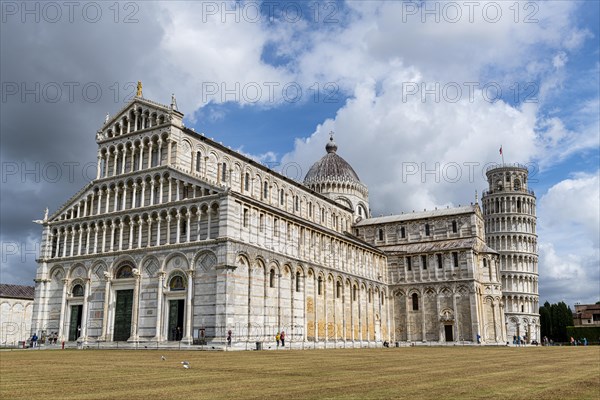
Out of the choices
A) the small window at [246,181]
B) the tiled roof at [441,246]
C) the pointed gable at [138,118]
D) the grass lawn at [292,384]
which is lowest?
the grass lawn at [292,384]

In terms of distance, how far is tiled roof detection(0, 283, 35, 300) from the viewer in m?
76.9

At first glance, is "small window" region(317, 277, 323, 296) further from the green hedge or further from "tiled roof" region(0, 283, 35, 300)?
the green hedge

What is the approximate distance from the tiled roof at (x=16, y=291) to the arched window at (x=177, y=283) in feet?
143

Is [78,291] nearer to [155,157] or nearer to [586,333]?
[155,157]

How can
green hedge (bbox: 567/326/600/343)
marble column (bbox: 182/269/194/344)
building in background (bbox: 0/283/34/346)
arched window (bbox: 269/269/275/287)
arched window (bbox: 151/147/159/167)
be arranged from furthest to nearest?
green hedge (bbox: 567/326/600/343), building in background (bbox: 0/283/34/346), arched window (bbox: 151/147/159/167), arched window (bbox: 269/269/275/287), marble column (bbox: 182/269/194/344)

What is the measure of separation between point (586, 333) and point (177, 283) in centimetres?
7557

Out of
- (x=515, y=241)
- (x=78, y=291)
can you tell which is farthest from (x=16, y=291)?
(x=515, y=241)

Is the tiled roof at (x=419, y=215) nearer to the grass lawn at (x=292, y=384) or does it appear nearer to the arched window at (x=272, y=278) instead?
the arched window at (x=272, y=278)

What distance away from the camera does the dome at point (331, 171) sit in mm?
81500

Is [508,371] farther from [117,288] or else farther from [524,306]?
[524,306]

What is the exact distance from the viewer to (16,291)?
79438 millimetres

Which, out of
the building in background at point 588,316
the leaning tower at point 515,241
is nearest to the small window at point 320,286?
the leaning tower at point 515,241

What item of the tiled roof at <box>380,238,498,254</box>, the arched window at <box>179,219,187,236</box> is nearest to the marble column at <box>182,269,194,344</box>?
the arched window at <box>179,219,187,236</box>

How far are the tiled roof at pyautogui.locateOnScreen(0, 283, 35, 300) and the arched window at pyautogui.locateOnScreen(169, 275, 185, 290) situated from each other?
4356 centimetres
